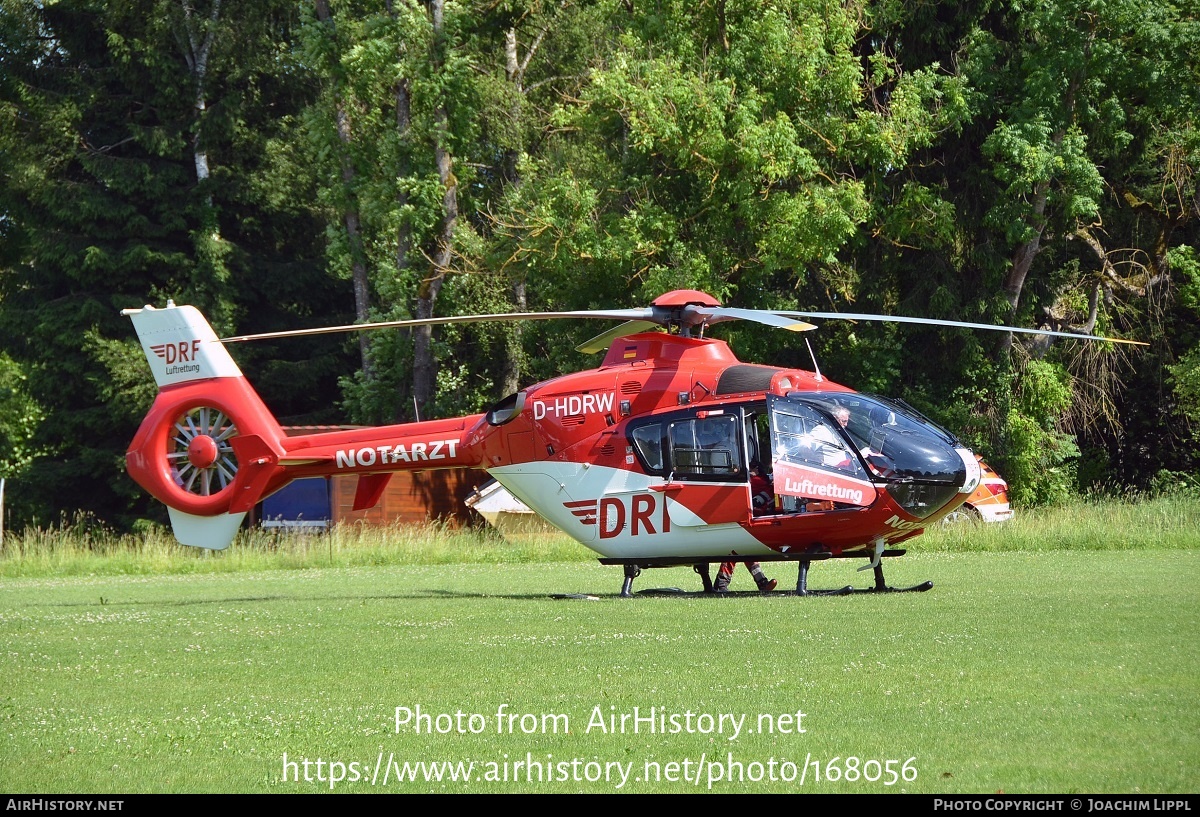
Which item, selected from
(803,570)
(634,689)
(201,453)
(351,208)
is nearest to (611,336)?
(803,570)

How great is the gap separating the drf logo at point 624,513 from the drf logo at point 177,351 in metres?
5.66

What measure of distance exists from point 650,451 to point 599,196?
20386 mm

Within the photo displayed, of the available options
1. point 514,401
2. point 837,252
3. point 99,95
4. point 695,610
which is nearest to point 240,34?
point 99,95

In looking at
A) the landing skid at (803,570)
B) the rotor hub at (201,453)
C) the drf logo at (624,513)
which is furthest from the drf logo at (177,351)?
the landing skid at (803,570)

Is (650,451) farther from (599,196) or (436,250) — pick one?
(436,250)

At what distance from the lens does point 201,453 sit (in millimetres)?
17938

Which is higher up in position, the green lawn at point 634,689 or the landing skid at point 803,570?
the green lawn at point 634,689

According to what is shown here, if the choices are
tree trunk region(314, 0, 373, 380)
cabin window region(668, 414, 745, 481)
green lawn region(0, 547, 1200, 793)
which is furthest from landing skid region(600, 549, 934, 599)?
tree trunk region(314, 0, 373, 380)

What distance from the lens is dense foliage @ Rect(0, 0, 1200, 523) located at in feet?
107

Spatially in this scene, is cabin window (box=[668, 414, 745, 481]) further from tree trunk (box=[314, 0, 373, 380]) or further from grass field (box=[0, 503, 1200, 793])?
tree trunk (box=[314, 0, 373, 380])

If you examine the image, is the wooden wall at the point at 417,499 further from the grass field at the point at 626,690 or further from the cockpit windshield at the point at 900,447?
the cockpit windshield at the point at 900,447

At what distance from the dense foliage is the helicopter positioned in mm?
15910

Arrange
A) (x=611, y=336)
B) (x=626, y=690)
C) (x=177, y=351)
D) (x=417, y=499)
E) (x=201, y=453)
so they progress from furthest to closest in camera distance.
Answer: (x=417, y=499) → (x=177, y=351) → (x=201, y=453) → (x=611, y=336) → (x=626, y=690)

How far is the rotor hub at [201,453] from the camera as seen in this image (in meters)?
17.9
